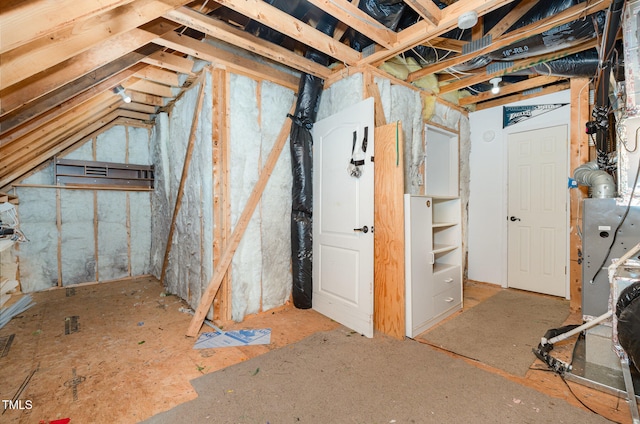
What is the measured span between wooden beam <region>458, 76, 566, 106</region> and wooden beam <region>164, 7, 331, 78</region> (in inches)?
91.3

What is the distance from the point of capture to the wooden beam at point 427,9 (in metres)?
1.92

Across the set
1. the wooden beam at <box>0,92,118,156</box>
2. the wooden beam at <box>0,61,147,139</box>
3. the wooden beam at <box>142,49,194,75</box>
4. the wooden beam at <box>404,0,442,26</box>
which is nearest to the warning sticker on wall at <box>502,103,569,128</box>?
the wooden beam at <box>404,0,442,26</box>

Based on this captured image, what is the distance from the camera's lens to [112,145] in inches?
169

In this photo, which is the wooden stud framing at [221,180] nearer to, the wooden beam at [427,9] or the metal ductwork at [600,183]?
the wooden beam at [427,9]

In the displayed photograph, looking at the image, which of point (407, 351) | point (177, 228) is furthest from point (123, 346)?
point (407, 351)

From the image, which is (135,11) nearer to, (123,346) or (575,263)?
(123,346)

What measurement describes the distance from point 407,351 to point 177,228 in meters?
2.90

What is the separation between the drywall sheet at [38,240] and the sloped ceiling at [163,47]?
1.17 feet

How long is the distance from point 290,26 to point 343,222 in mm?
1673

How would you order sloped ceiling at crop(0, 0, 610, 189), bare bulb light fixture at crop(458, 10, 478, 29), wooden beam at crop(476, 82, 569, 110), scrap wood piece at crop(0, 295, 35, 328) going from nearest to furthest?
sloped ceiling at crop(0, 0, 610, 189)
bare bulb light fixture at crop(458, 10, 478, 29)
scrap wood piece at crop(0, 295, 35, 328)
wooden beam at crop(476, 82, 569, 110)

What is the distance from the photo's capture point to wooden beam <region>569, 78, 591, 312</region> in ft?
10.1

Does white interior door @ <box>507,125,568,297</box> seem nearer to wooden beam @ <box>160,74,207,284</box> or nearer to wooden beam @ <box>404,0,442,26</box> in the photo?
wooden beam @ <box>404,0,442,26</box>

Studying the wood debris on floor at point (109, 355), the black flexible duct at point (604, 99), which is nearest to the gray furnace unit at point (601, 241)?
the black flexible duct at point (604, 99)

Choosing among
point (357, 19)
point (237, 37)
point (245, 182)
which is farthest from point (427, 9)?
point (245, 182)
